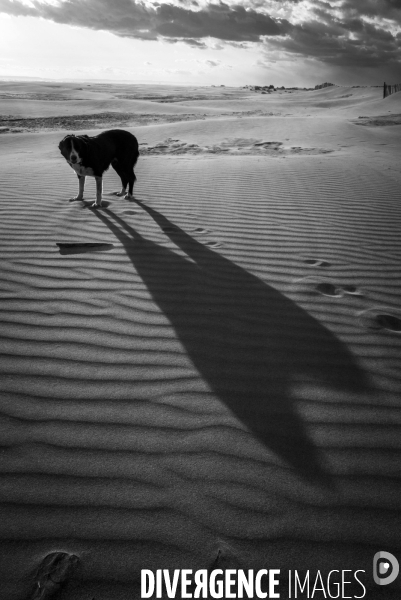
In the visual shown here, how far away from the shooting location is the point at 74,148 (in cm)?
477

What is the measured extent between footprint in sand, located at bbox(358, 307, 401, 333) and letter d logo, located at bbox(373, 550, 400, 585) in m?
1.56

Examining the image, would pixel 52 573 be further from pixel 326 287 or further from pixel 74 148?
pixel 74 148

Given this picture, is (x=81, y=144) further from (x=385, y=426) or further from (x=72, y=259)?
(x=385, y=426)

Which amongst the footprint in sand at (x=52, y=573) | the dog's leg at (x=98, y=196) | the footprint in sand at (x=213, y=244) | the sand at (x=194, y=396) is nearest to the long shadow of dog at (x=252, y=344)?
the sand at (x=194, y=396)

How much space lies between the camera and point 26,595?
1.28 m

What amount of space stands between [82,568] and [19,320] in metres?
1.73

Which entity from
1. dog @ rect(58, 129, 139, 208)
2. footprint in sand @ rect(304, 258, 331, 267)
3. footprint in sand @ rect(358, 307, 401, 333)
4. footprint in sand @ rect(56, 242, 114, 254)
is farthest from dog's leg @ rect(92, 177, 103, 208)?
footprint in sand @ rect(358, 307, 401, 333)

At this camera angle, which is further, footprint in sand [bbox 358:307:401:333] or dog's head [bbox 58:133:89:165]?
dog's head [bbox 58:133:89:165]

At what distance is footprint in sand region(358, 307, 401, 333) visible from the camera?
8.91 feet

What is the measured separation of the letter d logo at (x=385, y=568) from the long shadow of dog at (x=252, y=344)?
312mm

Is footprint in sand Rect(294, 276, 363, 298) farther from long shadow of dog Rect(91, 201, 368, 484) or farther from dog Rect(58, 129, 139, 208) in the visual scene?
dog Rect(58, 129, 139, 208)

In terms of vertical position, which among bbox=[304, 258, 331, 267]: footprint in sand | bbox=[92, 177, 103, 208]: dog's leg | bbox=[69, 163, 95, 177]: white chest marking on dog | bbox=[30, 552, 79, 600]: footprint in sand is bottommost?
bbox=[30, 552, 79, 600]: footprint in sand

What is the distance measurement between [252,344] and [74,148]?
359cm

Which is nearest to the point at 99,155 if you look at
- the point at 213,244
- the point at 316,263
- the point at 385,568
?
the point at 213,244
